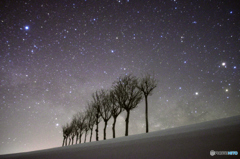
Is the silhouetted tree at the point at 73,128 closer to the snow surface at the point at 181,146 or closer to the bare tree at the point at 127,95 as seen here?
the bare tree at the point at 127,95

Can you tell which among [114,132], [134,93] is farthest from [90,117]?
[134,93]

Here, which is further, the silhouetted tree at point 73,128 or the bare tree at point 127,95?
the silhouetted tree at point 73,128

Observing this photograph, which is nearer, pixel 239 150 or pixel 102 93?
pixel 239 150

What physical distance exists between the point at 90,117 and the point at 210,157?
31.4 meters

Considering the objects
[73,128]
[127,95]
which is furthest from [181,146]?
[73,128]

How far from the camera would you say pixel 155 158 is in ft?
4.73

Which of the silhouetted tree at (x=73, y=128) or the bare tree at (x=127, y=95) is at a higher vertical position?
the bare tree at (x=127, y=95)

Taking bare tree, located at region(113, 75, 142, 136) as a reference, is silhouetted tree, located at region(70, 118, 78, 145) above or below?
below

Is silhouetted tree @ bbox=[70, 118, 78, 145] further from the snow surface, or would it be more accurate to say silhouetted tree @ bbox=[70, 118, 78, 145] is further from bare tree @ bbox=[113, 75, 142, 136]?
the snow surface

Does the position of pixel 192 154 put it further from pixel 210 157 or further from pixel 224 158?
pixel 224 158

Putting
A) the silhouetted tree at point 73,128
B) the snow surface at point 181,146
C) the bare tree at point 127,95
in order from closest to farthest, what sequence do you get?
1. the snow surface at point 181,146
2. the bare tree at point 127,95
3. the silhouetted tree at point 73,128

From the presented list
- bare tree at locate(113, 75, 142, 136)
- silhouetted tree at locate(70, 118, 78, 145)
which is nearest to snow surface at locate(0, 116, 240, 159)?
bare tree at locate(113, 75, 142, 136)

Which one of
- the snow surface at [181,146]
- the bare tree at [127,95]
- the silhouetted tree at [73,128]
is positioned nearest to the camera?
the snow surface at [181,146]

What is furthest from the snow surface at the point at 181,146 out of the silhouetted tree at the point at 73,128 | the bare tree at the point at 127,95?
the silhouetted tree at the point at 73,128
